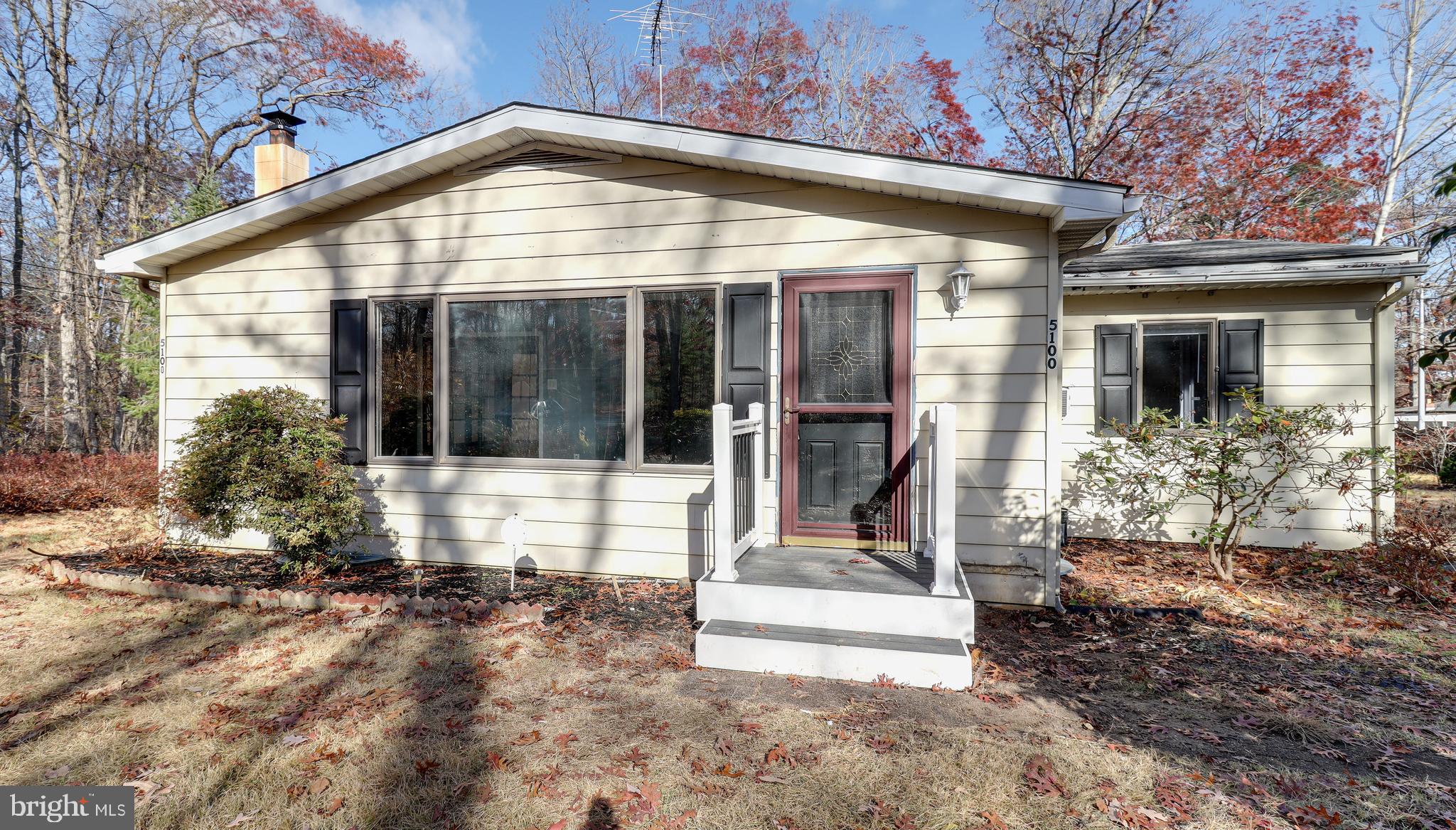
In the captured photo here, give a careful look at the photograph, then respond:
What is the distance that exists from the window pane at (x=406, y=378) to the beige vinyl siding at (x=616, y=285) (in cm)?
16

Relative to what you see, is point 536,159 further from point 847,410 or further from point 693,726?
point 693,726

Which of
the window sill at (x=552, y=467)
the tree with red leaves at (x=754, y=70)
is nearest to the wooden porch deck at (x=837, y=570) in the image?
the window sill at (x=552, y=467)

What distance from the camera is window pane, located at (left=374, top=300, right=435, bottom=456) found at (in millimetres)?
5262

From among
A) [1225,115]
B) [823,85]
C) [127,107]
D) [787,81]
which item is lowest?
[1225,115]

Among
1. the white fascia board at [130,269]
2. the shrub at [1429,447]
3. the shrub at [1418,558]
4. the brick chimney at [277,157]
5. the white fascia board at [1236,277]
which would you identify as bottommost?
the shrub at [1418,558]

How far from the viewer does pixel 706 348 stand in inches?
185

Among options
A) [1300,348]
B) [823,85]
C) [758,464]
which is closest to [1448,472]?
[1300,348]

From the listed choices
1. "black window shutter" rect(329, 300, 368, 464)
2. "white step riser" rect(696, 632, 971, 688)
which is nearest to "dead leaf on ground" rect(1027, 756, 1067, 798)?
"white step riser" rect(696, 632, 971, 688)

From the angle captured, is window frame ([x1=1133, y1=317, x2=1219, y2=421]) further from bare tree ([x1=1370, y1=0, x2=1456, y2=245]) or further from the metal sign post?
bare tree ([x1=1370, y1=0, x2=1456, y2=245])

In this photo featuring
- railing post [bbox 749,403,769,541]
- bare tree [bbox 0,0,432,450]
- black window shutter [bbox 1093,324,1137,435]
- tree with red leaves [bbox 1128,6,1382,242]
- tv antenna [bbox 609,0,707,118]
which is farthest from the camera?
tree with red leaves [bbox 1128,6,1382,242]

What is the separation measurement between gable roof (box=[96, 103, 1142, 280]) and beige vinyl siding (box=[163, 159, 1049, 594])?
0.44ft

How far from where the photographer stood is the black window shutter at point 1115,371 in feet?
20.2

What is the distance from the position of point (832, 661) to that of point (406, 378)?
4.03 m

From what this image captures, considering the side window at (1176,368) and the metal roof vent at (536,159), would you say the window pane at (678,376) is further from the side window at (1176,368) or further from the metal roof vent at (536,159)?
the side window at (1176,368)
